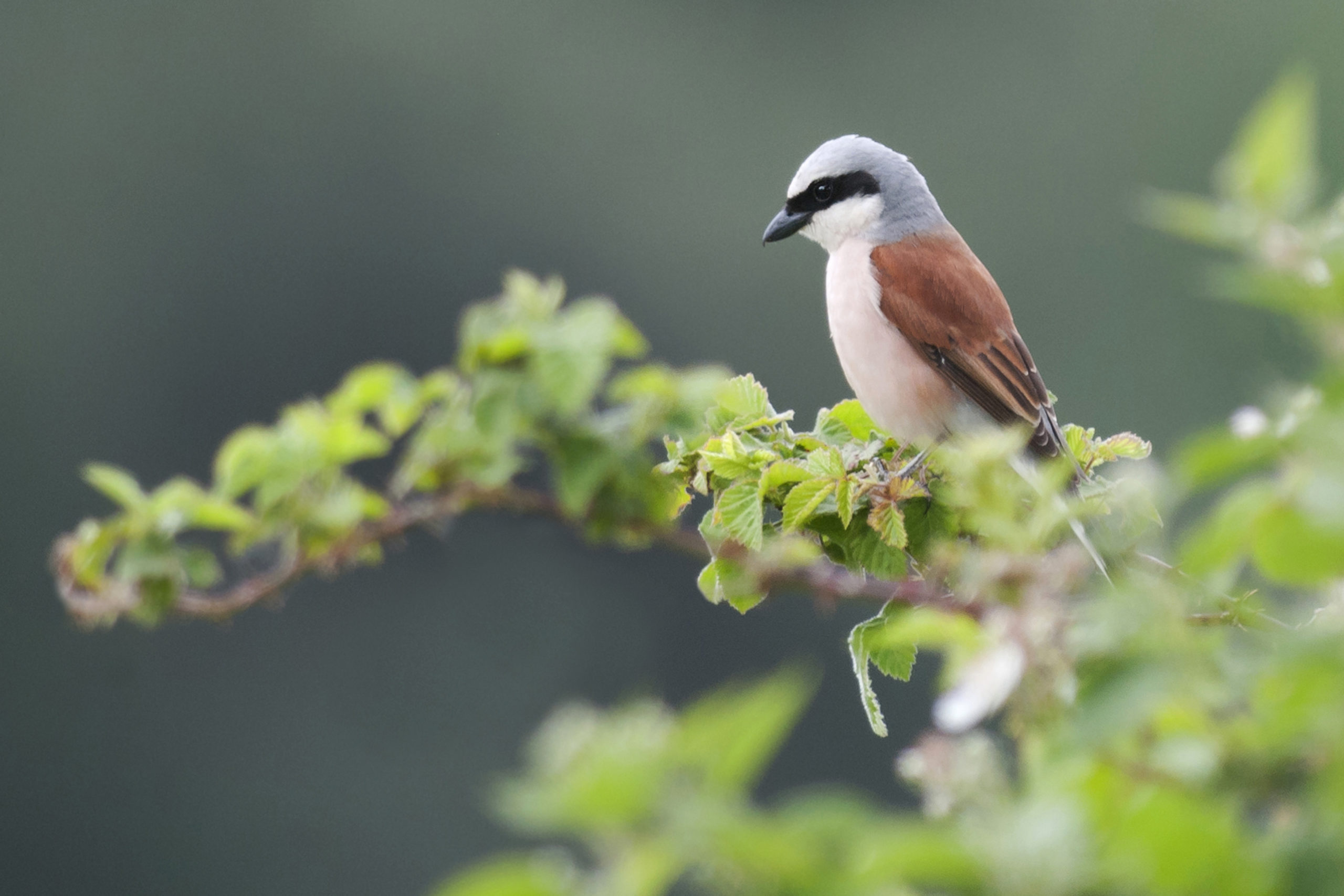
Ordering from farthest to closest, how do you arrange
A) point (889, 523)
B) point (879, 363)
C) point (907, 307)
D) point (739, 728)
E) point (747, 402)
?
point (907, 307) → point (879, 363) → point (747, 402) → point (889, 523) → point (739, 728)

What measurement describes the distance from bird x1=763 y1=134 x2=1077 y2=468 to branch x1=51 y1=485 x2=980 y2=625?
7.19 ft

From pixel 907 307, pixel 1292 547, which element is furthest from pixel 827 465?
pixel 907 307

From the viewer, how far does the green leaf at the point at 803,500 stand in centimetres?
190

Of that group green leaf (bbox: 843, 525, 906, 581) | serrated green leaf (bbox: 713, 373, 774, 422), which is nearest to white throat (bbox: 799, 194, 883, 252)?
serrated green leaf (bbox: 713, 373, 774, 422)

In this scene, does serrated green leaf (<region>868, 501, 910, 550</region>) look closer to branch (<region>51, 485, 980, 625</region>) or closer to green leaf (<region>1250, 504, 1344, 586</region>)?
branch (<region>51, 485, 980, 625</region>)

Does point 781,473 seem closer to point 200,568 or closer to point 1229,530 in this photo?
point 200,568

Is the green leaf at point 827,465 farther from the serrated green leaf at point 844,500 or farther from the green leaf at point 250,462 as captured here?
the green leaf at point 250,462

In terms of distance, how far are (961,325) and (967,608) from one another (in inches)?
112

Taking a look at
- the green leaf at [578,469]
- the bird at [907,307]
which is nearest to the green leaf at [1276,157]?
the green leaf at [578,469]

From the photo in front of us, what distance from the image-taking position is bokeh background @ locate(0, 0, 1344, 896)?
22.4m

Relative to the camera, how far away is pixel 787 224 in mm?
4281

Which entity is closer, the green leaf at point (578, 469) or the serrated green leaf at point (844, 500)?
the green leaf at point (578, 469)

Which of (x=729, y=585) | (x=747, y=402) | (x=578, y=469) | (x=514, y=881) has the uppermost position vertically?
(x=747, y=402)

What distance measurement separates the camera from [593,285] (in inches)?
925
